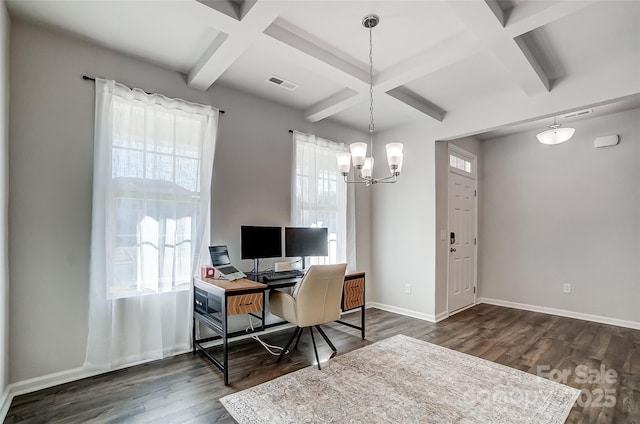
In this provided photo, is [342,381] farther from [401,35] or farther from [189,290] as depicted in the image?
[401,35]

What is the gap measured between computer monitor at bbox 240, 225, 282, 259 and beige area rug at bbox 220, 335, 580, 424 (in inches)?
48.1

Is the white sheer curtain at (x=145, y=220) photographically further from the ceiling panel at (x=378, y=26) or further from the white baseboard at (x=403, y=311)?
the white baseboard at (x=403, y=311)

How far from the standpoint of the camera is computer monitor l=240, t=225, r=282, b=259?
318cm

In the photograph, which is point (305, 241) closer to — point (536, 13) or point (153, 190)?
point (153, 190)

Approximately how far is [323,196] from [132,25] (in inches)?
103

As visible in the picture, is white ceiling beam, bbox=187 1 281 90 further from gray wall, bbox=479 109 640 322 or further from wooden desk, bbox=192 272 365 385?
gray wall, bbox=479 109 640 322

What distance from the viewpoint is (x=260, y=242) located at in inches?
130

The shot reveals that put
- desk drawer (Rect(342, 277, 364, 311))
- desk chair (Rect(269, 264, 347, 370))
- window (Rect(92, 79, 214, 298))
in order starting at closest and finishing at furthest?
window (Rect(92, 79, 214, 298)) < desk chair (Rect(269, 264, 347, 370)) < desk drawer (Rect(342, 277, 364, 311))

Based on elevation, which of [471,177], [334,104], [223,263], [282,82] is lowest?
[223,263]

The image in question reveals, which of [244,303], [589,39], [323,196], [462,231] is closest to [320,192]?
[323,196]

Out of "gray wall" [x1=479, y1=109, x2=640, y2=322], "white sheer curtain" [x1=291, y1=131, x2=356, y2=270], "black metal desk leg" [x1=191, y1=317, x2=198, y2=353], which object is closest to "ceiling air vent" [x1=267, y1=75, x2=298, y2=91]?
"white sheer curtain" [x1=291, y1=131, x2=356, y2=270]

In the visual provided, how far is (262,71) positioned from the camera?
2980mm

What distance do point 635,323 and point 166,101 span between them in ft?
19.3

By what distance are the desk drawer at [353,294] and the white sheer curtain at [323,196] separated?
2.62ft
